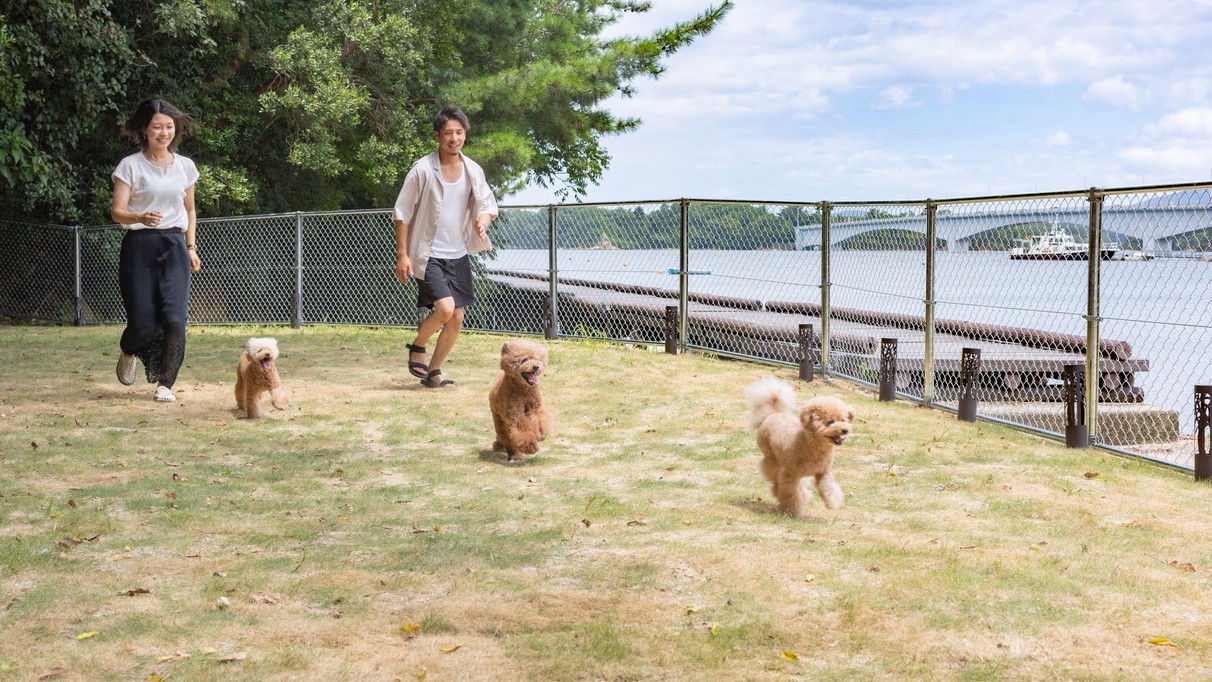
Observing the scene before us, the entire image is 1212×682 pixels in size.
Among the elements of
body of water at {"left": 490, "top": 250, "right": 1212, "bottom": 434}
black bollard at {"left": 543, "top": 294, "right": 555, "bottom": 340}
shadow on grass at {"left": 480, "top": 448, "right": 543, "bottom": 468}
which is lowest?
shadow on grass at {"left": 480, "top": 448, "right": 543, "bottom": 468}

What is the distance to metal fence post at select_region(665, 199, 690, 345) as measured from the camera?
12414mm

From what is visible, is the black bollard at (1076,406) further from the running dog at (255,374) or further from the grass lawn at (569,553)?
the running dog at (255,374)

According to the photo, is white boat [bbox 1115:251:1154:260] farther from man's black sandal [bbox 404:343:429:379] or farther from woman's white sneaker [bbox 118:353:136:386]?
woman's white sneaker [bbox 118:353:136:386]

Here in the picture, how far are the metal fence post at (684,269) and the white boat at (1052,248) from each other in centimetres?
478

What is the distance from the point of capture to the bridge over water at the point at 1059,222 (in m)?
6.52

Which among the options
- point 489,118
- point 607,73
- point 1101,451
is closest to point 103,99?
point 489,118

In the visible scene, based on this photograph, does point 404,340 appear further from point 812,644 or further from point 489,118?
point 812,644

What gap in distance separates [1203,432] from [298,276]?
1183 centimetres

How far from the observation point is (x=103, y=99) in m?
16.7

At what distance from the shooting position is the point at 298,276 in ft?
50.5

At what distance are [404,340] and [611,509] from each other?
8699mm

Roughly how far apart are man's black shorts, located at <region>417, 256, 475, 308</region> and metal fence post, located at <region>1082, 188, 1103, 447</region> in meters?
4.57

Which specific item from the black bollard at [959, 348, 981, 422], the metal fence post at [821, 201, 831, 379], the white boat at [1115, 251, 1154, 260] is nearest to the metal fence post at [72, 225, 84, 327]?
the metal fence post at [821, 201, 831, 379]

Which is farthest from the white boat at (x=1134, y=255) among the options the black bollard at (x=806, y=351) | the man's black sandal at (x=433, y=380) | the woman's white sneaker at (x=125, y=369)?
the woman's white sneaker at (x=125, y=369)
